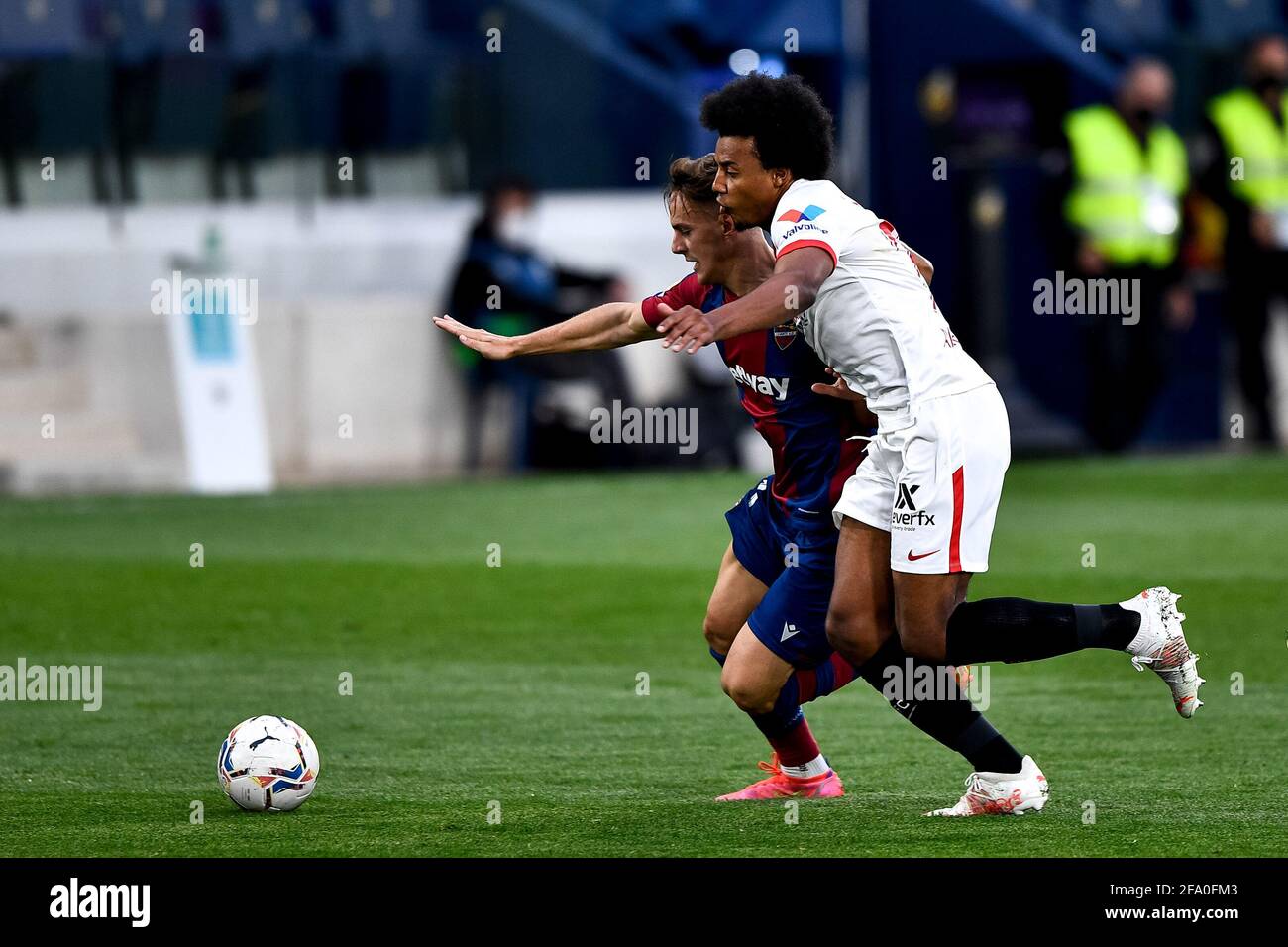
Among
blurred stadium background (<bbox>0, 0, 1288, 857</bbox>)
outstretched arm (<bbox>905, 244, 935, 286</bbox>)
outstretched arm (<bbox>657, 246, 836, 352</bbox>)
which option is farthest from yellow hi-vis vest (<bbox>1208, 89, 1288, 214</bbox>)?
outstretched arm (<bbox>657, 246, 836, 352</bbox>)

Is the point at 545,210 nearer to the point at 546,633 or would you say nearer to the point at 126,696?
the point at 546,633

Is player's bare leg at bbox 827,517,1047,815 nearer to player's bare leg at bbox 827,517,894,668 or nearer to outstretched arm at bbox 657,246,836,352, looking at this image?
player's bare leg at bbox 827,517,894,668

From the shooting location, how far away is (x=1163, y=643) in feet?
21.5

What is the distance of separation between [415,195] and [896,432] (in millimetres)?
12991

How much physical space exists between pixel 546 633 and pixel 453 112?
903 centimetres

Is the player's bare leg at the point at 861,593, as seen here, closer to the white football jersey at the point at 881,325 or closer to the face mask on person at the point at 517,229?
the white football jersey at the point at 881,325

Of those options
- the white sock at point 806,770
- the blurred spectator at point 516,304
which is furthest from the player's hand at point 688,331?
the blurred spectator at point 516,304

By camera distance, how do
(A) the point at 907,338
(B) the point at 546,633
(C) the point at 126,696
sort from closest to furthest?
(A) the point at 907,338, (C) the point at 126,696, (B) the point at 546,633

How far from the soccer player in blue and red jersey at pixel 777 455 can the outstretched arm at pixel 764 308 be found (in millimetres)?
611

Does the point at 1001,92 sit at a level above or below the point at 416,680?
above

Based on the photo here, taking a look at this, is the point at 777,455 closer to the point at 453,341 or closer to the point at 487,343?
the point at 487,343

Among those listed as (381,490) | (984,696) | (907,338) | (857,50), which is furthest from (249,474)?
(907,338)

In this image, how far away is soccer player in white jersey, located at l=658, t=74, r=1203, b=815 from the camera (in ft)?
20.7
